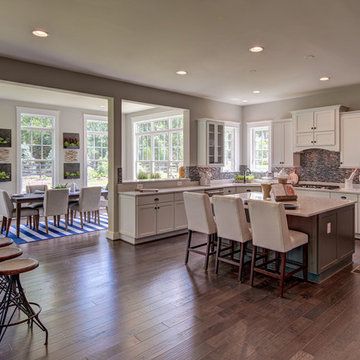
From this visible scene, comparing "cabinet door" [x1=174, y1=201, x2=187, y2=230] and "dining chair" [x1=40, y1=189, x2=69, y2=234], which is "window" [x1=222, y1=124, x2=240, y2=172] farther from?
"dining chair" [x1=40, y1=189, x2=69, y2=234]

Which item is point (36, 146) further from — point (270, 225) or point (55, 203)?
point (270, 225)

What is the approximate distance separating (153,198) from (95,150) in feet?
14.4

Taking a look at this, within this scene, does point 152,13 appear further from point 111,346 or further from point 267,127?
point 267,127

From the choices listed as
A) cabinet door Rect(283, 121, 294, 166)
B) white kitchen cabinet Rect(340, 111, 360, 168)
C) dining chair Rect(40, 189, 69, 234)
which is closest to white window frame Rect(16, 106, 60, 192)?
dining chair Rect(40, 189, 69, 234)

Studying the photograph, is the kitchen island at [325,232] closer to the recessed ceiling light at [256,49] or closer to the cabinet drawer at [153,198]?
the recessed ceiling light at [256,49]

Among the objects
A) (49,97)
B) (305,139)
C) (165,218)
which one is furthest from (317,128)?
(49,97)

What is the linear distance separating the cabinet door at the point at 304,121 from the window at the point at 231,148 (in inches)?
66.1

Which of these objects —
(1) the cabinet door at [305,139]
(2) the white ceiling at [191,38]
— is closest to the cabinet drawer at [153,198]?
(2) the white ceiling at [191,38]

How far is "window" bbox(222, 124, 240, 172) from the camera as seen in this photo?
7770 mm

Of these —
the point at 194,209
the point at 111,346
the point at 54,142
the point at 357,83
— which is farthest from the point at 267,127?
the point at 111,346

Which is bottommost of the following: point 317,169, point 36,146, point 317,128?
point 317,169

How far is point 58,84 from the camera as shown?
4.73m

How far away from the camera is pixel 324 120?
6.08 m

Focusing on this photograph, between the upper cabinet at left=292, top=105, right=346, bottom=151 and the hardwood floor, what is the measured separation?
8.50 ft
